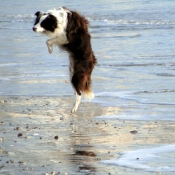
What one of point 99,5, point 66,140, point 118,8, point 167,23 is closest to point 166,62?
point 66,140

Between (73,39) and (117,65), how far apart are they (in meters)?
4.38

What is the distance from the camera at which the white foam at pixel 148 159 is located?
623cm

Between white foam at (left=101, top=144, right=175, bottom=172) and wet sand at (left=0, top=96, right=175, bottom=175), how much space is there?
0.05 m

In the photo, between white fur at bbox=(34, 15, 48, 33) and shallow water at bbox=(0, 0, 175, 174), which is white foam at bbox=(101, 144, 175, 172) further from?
white fur at bbox=(34, 15, 48, 33)

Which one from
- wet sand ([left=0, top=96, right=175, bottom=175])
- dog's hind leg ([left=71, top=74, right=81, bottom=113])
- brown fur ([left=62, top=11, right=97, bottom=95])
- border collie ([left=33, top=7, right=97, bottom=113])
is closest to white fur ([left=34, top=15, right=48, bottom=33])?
border collie ([left=33, top=7, right=97, bottom=113])

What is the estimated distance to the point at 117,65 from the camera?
43.6 feet

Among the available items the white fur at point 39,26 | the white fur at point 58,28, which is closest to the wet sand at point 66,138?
the white fur at point 58,28

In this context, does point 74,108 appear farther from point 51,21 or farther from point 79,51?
point 51,21

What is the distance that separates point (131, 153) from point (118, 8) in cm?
2245

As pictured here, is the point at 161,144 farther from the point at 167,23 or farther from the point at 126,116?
the point at 167,23

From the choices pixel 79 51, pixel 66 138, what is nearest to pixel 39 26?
pixel 79 51

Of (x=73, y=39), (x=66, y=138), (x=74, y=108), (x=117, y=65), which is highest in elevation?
(x=73, y=39)

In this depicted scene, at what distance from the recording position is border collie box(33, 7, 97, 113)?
28.8 feet

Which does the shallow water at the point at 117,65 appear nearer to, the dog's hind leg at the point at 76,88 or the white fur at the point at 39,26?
the dog's hind leg at the point at 76,88
